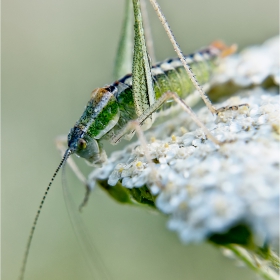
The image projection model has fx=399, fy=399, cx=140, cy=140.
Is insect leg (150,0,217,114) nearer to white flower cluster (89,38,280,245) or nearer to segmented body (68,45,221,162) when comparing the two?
white flower cluster (89,38,280,245)

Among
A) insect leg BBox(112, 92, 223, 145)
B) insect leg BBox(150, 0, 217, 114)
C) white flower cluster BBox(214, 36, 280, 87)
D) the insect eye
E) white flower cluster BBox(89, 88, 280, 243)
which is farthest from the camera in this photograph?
white flower cluster BBox(214, 36, 280, 87)

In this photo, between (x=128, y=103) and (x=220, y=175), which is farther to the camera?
(x=128, y=103)

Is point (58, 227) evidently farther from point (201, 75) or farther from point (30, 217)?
point (201, 75)

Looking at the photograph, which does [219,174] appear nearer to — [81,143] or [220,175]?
[220,175]

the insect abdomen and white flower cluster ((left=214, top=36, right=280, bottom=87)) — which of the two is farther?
white flower cluster ((left=214, top=36, right=280, bottom=87))

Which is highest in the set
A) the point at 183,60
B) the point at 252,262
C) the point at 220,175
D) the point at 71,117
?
the point at 183,60

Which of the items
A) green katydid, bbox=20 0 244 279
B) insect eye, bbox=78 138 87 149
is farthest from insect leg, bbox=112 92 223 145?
insect eye, bbox=78 138 87 149

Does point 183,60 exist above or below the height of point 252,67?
above

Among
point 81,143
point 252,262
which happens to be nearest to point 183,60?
point 81,143
